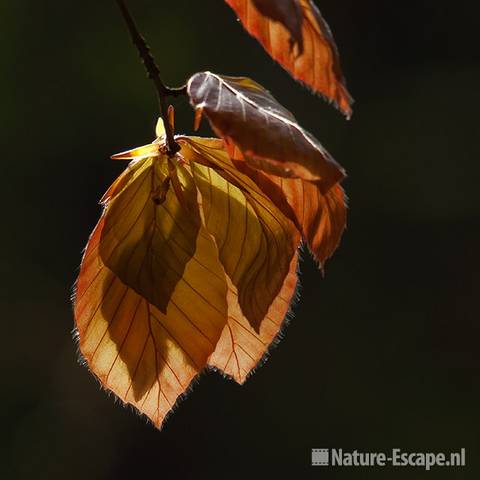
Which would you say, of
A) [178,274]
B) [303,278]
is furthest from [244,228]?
[303,278]

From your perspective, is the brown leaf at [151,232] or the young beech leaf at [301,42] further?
the brown leaf at [151,232]

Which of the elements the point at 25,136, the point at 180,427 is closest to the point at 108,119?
the point at 25,136

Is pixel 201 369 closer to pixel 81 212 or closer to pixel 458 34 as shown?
pixel 81 212


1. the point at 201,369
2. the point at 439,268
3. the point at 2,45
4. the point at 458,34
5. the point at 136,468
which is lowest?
the point at 136,468

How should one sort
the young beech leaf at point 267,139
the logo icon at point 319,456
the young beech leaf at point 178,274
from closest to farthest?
the young beech leaf at point 267,139 → the young beech leaf at point 178,274 → the logo icon at point 319,456

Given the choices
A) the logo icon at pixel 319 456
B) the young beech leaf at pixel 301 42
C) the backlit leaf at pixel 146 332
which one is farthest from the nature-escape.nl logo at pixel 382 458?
the young beech leaf at pixel 301 42

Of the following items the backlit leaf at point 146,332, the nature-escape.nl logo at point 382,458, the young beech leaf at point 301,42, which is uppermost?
the young beech leaf at point 301,42

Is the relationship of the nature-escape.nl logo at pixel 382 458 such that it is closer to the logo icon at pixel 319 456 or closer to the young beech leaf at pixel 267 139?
the logo icon at pixel 319 456
